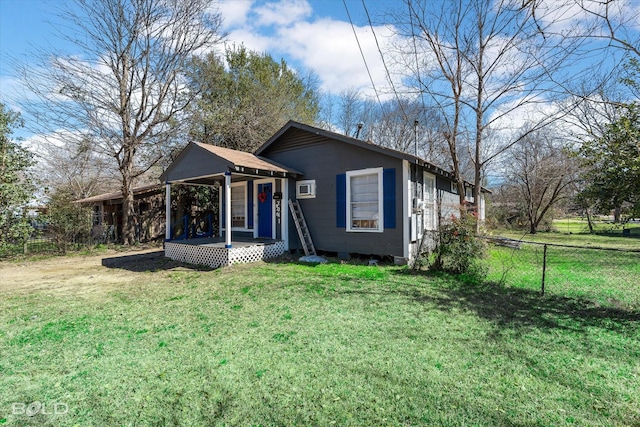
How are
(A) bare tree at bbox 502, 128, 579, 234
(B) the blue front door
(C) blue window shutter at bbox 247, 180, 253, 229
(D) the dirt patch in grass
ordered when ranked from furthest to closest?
(A) bare tree at bbox 502, 128, 579, 234
(C) blue window shutter at bbox 247, 180, 253, 229
(B) the blue front door
(D) the dirt patch in grass

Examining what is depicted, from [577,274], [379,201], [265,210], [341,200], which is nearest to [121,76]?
[265,210]

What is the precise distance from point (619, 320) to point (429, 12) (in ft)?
31.4

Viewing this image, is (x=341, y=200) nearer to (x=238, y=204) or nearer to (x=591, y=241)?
(x=238, y=204)

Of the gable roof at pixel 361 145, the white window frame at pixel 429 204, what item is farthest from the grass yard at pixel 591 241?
the gable roof at pixel 361 145

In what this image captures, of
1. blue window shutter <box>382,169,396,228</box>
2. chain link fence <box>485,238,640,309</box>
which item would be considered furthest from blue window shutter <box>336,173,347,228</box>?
chain link fence <box>485,238,640,309</box>

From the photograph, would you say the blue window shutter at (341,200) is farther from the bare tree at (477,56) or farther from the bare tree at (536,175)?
the bare tree at (536,175)

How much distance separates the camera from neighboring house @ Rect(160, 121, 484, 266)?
8.06 m

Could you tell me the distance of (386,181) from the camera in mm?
8109

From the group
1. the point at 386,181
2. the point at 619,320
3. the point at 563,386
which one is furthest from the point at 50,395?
the point at 386,181

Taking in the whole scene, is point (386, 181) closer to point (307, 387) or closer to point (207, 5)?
point (307, 387)

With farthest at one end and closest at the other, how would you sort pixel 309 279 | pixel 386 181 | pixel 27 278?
pixel 386 181 < pixel 27 278 < pixel 309 279

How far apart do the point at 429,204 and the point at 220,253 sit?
6.54 metres

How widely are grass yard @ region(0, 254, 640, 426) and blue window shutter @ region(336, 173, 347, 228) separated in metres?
3.35

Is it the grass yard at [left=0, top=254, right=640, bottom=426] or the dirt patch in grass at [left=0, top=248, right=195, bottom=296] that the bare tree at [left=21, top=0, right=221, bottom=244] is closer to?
the dirt patch in grass at [left=0, top=248, right=195, bottom=296]
